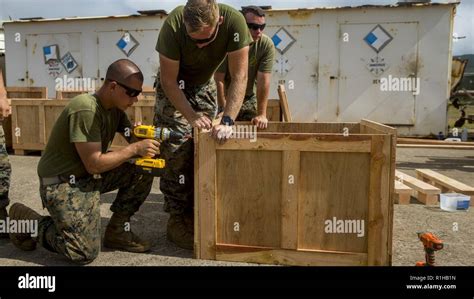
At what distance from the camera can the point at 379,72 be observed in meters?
11.0

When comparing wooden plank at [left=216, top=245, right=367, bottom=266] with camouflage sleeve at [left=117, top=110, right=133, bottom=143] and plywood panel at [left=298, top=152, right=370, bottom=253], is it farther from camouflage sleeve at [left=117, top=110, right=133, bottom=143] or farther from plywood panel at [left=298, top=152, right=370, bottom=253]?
camouflage sleeve at [left=117, top=110, right=133, bottom=143]

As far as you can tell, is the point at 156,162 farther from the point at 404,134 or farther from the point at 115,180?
the point at 404,134

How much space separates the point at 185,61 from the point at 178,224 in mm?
1388

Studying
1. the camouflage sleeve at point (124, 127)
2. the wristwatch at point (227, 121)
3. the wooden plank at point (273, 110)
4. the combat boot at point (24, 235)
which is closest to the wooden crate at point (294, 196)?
the wristwatch at point (227, 121)

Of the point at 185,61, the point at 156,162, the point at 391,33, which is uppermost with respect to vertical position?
the point at 391,33

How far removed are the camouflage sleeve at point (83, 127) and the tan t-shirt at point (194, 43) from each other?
78 cm

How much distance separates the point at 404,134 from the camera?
36.6 feet

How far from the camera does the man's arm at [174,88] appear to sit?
11.8 ft

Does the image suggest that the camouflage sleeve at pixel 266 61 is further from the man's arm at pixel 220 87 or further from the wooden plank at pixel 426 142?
the wooden plank at pixel 426 142

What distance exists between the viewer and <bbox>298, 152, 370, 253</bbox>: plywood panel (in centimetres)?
317

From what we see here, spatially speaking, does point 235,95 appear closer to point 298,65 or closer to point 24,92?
point 24,92

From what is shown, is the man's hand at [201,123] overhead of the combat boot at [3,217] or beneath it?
overhead
